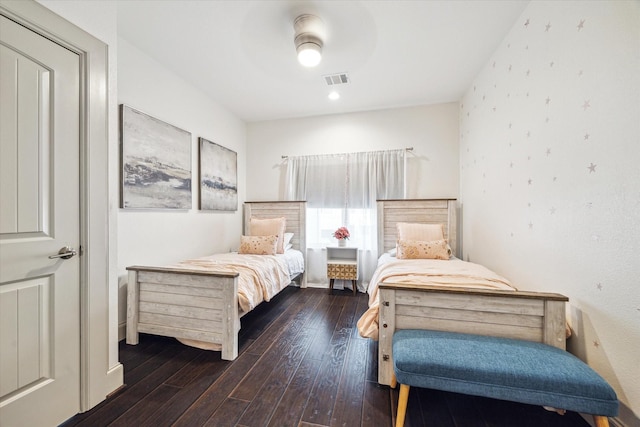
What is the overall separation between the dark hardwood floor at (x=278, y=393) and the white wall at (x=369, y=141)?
2.35m

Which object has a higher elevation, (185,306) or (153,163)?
(153,163)

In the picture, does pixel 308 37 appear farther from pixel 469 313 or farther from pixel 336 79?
pixel 469 313

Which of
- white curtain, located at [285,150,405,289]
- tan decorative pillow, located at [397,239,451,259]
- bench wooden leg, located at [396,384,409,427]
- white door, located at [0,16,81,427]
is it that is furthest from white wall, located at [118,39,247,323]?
tan decorative pillow, located at [397,239,451,259]

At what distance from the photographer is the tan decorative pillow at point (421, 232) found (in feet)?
9.68

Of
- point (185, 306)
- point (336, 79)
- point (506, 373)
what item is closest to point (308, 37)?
point (336, 79)

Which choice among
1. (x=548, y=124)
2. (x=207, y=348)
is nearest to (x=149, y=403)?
(x=207, y=348)

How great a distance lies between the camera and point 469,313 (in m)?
1.45

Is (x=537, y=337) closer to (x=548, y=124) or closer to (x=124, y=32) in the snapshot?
(x=548, y=124)

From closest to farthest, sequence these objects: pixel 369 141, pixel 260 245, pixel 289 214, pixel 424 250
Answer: pixel 424 250
pixel 260 245
pixel 369 141
pixel 289 214

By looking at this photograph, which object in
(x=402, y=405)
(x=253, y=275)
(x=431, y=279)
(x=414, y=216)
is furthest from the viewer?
(x=414, y=216)

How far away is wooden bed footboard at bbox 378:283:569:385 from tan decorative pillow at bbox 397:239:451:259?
1.30 meters

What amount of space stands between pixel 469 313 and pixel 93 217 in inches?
88.4

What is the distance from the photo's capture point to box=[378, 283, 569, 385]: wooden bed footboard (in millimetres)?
1332

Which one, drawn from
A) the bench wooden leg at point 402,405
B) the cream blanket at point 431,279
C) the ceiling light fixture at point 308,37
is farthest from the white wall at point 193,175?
the bench wooden leg at point 402,405
